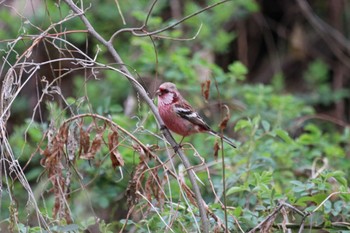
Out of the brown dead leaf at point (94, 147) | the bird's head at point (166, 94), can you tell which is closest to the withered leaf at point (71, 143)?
the brown dead leaf at point (94, 147)

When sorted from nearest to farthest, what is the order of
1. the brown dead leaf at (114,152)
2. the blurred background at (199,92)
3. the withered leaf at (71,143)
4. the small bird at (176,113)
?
the brown dead leaf at (114,152) < the withered leaf at (71,143) < the blurred background at (199,92) < the small bird at (176,113)

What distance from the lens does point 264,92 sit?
693 centimetres

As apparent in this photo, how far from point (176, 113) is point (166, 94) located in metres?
0.15

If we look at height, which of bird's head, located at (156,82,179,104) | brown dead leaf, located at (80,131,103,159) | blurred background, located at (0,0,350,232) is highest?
brown dead leaf, located at (80,131,103,159)

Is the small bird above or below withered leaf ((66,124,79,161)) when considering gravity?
below

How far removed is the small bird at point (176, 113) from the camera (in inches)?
189

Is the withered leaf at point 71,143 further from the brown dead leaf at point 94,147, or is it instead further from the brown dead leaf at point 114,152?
the brown dead leaf at point 114,152

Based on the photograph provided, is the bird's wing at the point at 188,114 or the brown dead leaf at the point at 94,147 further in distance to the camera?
the bird's wing at the point at 188,114

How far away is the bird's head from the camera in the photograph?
4.87 meters

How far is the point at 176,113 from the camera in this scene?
486cm

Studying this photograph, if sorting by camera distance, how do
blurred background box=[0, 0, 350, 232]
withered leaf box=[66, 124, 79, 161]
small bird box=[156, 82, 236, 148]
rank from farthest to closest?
small bird box=[156, 82, 236, 148]
blurred background box=[0, 0, 350, 232]
withered leaf box=[66, 124, 79, 161]

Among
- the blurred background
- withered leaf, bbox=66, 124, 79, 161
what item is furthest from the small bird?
withered leaf, bbox=66, 124, 79, 161

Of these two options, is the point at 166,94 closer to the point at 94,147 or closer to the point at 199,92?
the point at 94,147

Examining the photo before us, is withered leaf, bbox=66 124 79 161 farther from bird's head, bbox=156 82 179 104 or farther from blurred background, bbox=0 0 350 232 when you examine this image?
bird's head, bbox=156 82 179 104
